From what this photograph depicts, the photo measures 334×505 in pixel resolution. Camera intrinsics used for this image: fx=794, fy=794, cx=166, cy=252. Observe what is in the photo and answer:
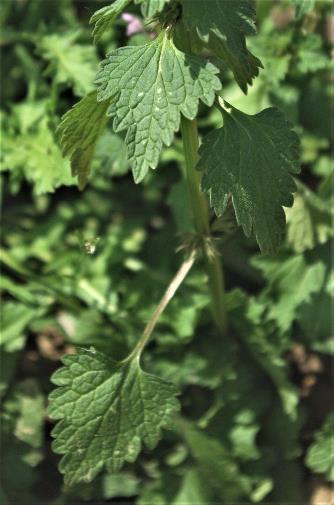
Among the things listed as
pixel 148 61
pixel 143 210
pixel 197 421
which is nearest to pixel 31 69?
pixel 143 210

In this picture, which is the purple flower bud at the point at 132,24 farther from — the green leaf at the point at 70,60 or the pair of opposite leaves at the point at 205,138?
the pair of opposite leaves at the point at 205,138

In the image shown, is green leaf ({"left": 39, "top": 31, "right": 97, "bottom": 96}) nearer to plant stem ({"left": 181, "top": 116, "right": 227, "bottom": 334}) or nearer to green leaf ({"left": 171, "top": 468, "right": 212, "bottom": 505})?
plant stem ({"left": 181, "top": 116, "right": 227, "bottom": 334})

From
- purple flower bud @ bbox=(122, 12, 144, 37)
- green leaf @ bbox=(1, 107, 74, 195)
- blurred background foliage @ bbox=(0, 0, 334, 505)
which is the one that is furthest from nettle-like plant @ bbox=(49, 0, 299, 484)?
purple flower bud @ bbox=(122, 12, 144, 37)

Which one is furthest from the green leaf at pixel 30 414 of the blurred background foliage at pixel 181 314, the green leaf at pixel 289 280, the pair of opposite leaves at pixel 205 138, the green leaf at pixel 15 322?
the pair of opposite leaves at pixel 205 138

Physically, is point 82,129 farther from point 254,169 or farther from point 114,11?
point 254,169

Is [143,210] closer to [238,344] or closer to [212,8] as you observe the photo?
[238,344]

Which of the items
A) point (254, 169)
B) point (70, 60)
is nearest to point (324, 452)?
point (254, 169)

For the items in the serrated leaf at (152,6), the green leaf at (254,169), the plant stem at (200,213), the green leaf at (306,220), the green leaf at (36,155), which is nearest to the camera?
the serrated leaf at (152,6)
